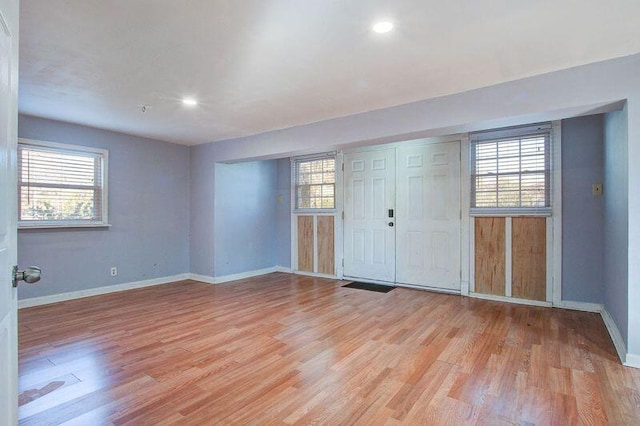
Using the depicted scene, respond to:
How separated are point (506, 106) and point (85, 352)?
4.20m

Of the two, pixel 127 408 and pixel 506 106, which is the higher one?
pixel 506 106

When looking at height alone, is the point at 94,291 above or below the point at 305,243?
below

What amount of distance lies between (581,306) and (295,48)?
13.8 feet

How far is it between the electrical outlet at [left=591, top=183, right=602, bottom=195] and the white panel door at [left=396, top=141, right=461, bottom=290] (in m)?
1.46

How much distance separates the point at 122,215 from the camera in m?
5.06

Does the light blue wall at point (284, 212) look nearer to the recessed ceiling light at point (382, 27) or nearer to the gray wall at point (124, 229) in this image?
the gray wall at point (124, 229)

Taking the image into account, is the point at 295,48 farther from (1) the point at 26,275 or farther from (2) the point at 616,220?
(2) the point at 616,220

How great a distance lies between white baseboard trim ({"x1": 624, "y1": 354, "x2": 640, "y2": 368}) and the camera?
2.50 meters

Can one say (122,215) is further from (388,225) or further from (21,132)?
(388,225)

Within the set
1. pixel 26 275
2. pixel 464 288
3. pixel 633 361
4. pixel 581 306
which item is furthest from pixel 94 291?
pixel 581 306

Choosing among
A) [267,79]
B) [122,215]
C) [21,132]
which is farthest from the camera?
[122,215]

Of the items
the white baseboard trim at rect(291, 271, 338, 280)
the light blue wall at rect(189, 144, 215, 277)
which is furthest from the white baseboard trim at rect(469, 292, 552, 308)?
the light blue wall at rect(189, 144, 215, 277)

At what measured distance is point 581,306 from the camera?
3.93 m

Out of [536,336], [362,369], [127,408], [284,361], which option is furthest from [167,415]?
[536,336]
